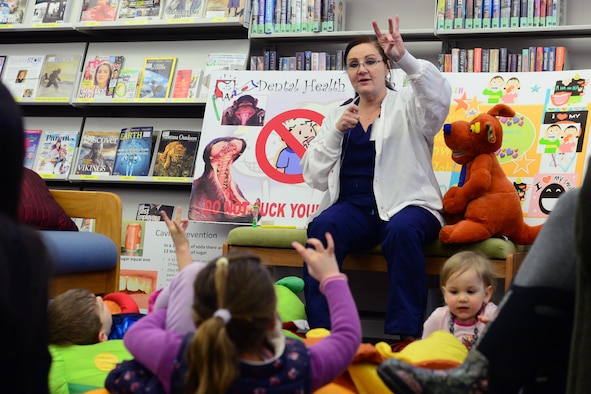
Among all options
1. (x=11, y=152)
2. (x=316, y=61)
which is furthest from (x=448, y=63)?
(x=11, y=152)

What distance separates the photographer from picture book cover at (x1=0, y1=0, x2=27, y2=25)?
16.2ft

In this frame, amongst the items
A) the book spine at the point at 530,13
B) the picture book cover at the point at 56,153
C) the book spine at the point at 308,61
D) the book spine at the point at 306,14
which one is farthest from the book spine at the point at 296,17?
the picture book cover at the point at 56,153

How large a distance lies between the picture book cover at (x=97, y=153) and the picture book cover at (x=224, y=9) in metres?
0.89

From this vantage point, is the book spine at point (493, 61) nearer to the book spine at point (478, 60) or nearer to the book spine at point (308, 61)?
the book spine at point (478, 60)

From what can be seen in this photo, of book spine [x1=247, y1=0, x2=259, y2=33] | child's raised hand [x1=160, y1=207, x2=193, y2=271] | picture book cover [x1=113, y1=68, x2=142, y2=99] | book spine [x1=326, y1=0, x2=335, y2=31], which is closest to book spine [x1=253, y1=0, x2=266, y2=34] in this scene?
book spine [x1=247, y1=0, x2=259, y2=33]

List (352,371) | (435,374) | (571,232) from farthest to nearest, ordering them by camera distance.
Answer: (352,371), (435,374), (571,232)

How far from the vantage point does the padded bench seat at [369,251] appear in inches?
118

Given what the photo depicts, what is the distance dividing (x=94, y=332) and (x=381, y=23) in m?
2.75

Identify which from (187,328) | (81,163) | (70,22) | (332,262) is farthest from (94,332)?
(70,22)

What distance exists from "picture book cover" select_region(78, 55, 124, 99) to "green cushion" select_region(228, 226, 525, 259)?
1.65 metres

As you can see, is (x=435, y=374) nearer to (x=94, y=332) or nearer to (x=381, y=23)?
(x=94, y=332)

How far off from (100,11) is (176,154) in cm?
97

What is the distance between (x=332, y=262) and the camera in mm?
1501

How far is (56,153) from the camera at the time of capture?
479 cm
